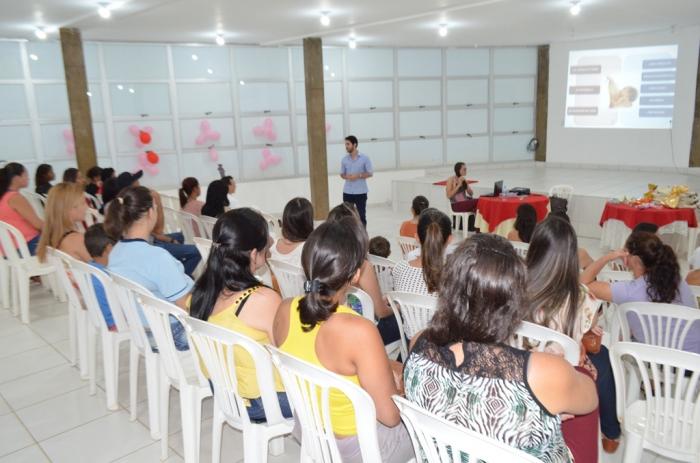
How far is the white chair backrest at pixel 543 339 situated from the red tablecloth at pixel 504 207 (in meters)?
4.55

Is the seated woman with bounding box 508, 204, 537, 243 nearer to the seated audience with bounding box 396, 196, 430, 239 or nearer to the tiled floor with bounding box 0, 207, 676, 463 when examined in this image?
the seated audience with bounding box 396, 196, 430, 239

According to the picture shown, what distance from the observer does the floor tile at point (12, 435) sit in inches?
107

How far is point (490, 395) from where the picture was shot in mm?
1350

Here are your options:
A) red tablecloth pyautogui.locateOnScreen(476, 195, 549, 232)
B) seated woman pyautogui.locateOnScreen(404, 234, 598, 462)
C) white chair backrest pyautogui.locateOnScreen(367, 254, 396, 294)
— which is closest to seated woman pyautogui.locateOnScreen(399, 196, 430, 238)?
white chair backrest pyautogui.locateOnScreen(367, 254, 396, 294)

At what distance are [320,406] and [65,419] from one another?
81.0 inches

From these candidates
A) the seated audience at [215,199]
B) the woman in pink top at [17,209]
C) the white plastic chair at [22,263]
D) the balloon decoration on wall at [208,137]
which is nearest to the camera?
the white plastic chair at [22,263]

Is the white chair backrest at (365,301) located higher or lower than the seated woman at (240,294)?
lower

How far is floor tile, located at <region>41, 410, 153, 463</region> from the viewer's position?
8.54ft

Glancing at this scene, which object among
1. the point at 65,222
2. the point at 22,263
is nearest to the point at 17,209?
the point at 22,263

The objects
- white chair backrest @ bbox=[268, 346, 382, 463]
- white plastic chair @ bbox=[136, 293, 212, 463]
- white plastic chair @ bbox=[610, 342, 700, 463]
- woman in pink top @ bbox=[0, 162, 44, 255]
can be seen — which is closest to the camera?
white chair backrest @ bbox=[268, 346, 382, 463]

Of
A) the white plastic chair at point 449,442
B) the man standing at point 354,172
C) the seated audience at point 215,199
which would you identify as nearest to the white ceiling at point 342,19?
the man standing at point 354,172

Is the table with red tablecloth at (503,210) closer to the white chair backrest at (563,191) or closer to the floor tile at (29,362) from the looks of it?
the white chair backrest at (563,191)

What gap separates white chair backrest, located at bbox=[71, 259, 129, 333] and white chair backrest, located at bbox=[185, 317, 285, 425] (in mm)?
914

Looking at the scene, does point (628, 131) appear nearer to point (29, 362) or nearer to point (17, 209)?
point (17, 209)
